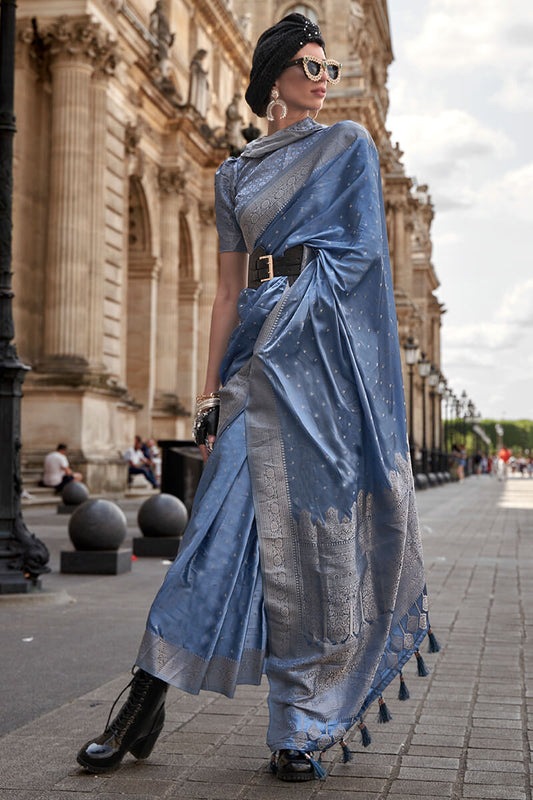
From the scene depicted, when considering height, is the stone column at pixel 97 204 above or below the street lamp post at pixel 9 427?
above

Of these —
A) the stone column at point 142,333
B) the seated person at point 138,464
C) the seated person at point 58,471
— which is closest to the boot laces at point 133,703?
the seated person at point 58,471

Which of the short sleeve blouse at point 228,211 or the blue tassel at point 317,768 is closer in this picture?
the blue tassel at point 317,768

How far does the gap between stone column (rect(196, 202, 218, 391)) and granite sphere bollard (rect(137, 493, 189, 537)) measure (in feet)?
87.0

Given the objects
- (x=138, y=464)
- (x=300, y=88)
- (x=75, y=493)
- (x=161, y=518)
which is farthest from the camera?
(x=138, y=464)

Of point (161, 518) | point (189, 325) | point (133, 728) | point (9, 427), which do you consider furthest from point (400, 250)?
point (133, 728)

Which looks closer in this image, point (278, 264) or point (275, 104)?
point (278, 264)

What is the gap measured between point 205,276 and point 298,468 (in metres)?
36.6

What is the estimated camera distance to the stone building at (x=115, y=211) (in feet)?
75.4

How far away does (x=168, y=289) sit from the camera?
34812mm

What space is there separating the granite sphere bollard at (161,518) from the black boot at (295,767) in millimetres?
8283

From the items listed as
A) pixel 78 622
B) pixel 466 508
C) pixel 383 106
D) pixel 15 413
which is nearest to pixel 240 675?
pixel 78 622

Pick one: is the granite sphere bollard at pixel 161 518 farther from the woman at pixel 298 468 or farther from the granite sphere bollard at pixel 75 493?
the woman at pixel 298 468

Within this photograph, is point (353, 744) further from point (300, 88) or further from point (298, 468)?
point (300, 88)

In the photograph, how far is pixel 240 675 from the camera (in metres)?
3.44
